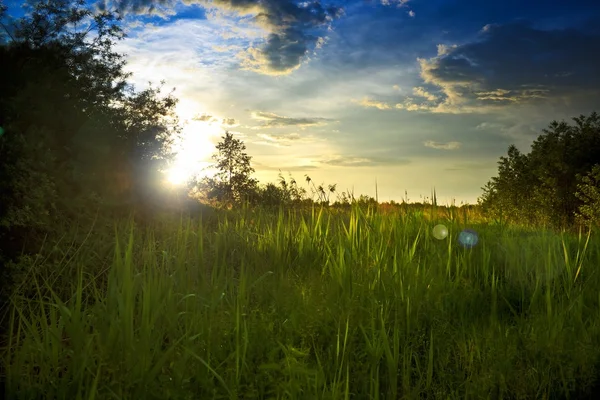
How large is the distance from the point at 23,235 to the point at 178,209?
12.3 feet

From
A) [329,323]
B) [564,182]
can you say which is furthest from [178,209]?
[564,182]

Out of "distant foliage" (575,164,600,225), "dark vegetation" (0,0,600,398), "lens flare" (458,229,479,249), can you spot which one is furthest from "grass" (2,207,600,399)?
"distant foliage" (575,164,600,225)

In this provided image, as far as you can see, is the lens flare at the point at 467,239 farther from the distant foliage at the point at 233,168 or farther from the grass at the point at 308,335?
the distant foliage at the point at 233,168

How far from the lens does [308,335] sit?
3949 mm

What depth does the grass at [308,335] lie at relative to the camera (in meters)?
3.28

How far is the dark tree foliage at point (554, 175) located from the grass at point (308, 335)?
9.24 m

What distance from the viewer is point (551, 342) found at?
4.16m

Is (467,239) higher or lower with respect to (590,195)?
lower

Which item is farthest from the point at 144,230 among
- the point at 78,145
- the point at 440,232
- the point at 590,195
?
the point at 590,195

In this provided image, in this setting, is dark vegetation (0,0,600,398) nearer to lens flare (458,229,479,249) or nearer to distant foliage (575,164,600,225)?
lens flare (458,229,479,249)

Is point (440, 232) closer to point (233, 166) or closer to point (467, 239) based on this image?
point (467, 239)

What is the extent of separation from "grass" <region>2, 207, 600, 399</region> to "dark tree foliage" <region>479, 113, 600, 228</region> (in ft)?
30.3

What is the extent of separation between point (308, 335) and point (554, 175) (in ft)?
42.4

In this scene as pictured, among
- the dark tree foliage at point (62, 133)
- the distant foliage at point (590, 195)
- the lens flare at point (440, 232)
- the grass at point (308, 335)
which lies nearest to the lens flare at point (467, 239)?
the lens flare at point (440, 232)
